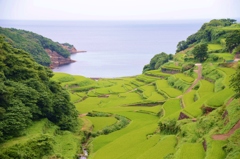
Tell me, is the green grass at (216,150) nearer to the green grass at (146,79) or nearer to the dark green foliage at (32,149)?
the dark green foliage at (32,149)

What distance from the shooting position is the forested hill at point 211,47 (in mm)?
55938

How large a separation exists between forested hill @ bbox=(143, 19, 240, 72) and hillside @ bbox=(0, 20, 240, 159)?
310cm

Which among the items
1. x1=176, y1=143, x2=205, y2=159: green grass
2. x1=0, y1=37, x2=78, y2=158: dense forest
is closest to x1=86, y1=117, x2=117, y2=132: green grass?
x1=0, y1=37, x2=78, y2=158: dense forest

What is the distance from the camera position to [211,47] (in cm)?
6644

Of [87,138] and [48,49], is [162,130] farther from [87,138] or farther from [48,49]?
[48,49]

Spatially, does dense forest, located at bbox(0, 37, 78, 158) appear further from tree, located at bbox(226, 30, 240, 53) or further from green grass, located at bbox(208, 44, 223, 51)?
green grass, located at bbox(208, 44, 223, 51)

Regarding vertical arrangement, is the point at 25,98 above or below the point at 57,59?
above

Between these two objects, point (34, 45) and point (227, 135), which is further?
point (34, 45)

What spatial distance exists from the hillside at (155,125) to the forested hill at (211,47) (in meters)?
3.10

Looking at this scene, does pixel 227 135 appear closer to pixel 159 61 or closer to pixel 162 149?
pixel 162 149

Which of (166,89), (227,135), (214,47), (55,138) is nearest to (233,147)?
(227,135)

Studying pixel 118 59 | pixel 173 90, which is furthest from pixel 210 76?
pixel 118 59

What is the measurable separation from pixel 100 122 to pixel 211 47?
138 feet

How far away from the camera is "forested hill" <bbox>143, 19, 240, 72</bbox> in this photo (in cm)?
5594
